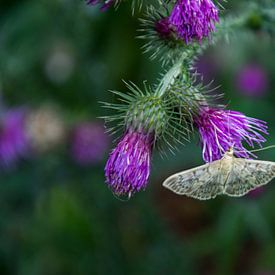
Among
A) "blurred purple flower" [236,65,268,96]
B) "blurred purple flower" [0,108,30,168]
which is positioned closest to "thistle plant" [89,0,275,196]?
"blurred purple flower" [0,108,30,168]

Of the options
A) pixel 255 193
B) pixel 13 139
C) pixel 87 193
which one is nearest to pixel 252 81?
pixel 255 193

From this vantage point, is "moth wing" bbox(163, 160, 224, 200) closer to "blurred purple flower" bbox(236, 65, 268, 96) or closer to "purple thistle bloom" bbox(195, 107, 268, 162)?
"purple thistle bloom" bbox(195, 107, 268, 162)

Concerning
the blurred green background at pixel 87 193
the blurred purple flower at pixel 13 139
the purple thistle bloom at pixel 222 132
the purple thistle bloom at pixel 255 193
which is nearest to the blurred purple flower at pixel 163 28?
the purple thistle bloom at pixel 222 132

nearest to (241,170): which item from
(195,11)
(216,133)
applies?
(216,133)

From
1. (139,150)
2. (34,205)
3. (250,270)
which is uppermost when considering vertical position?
(139,150)

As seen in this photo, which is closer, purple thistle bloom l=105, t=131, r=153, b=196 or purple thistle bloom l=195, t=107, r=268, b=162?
purple thistle bloom l=105, t=131, r=153, b=196

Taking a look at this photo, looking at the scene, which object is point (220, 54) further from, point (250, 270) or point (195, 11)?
point (195, 11)
